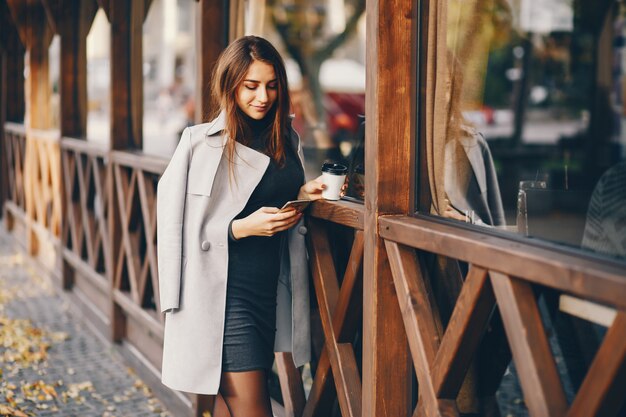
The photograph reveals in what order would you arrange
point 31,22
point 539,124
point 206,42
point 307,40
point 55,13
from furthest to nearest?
point 539,124
point 307,40
point 31,22
point 55,13
point 206,42

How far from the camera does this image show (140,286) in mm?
5805

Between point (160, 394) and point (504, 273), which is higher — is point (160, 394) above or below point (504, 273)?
below

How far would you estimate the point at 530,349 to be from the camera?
2.33 m

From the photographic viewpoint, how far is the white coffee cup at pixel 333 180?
3.22m

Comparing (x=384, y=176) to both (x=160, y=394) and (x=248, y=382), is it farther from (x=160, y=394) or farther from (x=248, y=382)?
(x=160, y=394)

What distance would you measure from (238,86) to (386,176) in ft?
2.23

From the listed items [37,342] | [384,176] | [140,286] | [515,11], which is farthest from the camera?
[515,11]

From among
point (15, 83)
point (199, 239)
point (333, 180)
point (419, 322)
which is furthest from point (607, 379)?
point (15, 83)

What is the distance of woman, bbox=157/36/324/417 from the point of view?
10.8ft

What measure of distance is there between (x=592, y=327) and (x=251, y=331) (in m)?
1.27

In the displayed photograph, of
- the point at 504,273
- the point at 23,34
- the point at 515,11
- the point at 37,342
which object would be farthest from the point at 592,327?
the point at 515,11

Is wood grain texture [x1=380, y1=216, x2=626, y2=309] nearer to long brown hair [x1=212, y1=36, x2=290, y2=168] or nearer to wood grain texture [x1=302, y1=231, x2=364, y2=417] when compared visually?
wood grain texture [x1=302, y1=231, x2=364, y2=417]

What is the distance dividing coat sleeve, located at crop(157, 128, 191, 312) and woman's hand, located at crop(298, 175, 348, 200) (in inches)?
18.0

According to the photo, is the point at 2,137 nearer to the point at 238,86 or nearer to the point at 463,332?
the point at 238,86
